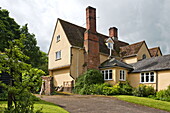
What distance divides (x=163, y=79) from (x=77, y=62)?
11662 mm

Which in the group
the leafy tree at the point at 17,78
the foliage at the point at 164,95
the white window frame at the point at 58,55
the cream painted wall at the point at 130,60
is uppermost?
→ the white window frame at the point at 58,55

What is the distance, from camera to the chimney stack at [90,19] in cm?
2384

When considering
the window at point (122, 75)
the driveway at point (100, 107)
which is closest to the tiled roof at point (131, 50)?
the window at point (122, 75)

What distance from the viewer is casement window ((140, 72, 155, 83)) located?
2022cm

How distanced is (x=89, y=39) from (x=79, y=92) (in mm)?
7950

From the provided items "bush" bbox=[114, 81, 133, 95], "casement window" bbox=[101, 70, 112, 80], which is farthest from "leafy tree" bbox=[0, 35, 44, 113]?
"casement window" bbox=[101, 70, 112, 80]

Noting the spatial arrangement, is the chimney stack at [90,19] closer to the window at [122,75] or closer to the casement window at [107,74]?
the casement window at [107,74]

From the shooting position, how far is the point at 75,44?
23.3 m

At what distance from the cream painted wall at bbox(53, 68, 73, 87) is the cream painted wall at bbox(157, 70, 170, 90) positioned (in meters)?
11.9

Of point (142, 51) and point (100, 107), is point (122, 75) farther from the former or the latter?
point (100, 107)

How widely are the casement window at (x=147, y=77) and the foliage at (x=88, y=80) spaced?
5.51 m

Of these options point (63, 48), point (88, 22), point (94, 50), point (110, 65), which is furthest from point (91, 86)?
point (88, 22)

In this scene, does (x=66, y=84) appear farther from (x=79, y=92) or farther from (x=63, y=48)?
(x=63, y=48)

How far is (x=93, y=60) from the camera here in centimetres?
2352
